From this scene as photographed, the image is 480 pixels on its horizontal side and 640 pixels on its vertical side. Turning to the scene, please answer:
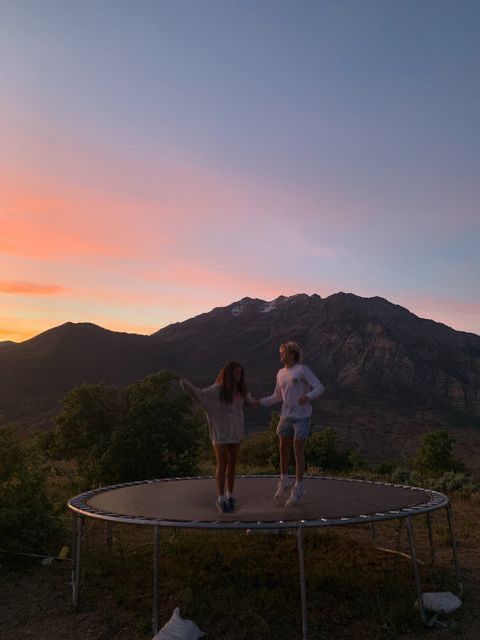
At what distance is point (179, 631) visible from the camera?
4.32 meters

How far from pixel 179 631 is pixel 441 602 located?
2336 millimetres

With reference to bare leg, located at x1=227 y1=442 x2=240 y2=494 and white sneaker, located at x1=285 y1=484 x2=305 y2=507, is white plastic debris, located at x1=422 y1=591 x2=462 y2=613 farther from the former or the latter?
bare leg, located at x1=227 y1=442 x2=240 y2=494

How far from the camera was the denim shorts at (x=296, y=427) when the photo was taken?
5371 millimetres

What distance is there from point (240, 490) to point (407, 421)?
81.2 metres

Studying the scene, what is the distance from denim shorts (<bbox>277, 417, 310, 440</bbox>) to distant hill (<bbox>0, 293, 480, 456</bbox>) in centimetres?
5391

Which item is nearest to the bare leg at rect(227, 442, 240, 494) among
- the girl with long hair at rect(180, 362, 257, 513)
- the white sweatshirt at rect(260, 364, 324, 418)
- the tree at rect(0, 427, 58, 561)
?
the girl with long hair at rect(180, 362, 257, 513)

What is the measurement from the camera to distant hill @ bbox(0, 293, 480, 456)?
7575 centimetres

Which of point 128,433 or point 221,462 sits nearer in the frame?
point 221,462

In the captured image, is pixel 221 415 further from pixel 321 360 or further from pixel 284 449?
pixel 321 360

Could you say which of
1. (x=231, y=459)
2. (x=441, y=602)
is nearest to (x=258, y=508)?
(x=231, y=459)

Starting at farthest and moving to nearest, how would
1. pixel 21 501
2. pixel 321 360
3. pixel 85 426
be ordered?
pixel 321 360, pixel 85 426, pixel 21 501

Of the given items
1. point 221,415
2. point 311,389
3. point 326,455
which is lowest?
point 326,455

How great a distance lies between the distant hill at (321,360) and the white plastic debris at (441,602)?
54.7m

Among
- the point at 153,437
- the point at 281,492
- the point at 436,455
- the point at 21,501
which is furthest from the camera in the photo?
the point at 436,455
